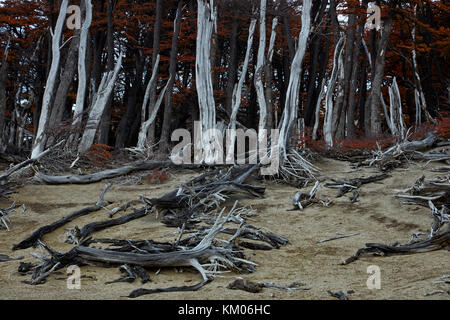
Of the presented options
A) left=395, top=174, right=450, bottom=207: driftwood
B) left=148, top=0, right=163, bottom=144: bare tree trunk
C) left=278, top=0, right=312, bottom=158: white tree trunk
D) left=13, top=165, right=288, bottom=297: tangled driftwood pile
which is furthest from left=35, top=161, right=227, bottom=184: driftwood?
left=395, top=174, right=450, bottom=207: driftwood

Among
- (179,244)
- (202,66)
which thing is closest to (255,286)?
(179,244)

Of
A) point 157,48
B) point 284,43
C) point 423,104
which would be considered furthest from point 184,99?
point 423,104

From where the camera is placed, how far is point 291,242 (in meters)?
4.85

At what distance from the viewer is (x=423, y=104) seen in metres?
15.2

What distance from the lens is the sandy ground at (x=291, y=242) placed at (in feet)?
10.2

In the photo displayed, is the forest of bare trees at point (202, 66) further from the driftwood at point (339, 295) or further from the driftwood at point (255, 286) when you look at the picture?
the driftwood at point (339, 295)

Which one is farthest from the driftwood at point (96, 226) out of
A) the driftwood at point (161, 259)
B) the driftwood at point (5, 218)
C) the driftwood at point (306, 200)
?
the driftwood at point (306, 200)

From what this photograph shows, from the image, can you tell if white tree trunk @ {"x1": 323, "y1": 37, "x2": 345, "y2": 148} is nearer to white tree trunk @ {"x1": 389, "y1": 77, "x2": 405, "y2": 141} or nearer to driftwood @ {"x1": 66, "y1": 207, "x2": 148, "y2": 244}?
white tree trunk @ {"x1": 389, "y1": 77, "x2": 405, "y2": 141}

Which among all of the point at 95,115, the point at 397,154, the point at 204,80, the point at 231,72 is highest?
the point at 231,72

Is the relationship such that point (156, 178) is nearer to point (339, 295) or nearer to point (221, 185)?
point (221, 185)

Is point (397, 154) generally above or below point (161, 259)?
above

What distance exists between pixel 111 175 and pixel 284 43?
12.3 m

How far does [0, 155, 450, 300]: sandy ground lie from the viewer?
10.2 ft
